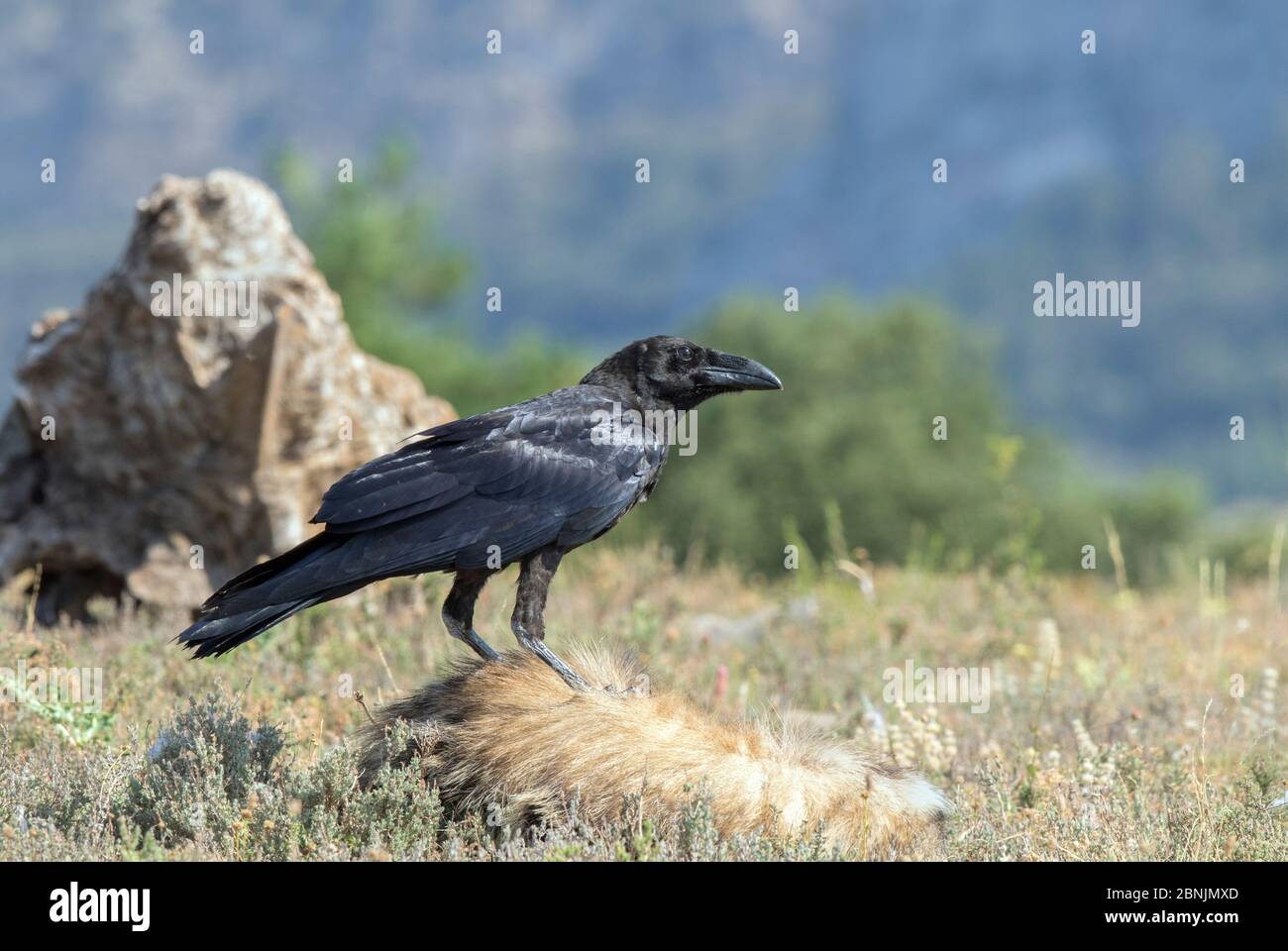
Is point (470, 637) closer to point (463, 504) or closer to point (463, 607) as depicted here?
point (463, 607)

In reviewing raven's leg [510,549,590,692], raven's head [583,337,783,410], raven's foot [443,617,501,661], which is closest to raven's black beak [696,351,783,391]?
raven's head [583,337,783,410]

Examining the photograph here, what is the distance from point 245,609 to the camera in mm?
4691

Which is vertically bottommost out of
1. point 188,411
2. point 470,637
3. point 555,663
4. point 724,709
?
point 724,709

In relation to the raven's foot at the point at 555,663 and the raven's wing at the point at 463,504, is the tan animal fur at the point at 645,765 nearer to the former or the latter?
the raven's foot at the point at 555,663

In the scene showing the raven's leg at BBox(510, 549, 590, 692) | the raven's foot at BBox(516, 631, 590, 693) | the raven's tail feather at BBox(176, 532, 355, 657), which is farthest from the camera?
the raven's leg at BBox(510, 549, 590, 692)

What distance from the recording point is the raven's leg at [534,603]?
16.7 ft

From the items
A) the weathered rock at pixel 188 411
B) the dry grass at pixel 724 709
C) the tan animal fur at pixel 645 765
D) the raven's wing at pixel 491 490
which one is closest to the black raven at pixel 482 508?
the raven's wing at pixel 491 490

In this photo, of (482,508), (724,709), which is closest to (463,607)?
(482,508)

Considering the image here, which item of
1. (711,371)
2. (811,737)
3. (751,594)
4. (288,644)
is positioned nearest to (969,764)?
(811,737)

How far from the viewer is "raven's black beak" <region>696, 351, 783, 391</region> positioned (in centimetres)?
580

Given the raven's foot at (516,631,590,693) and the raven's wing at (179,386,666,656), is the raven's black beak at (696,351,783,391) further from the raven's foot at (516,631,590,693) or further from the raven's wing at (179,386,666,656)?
the raven's foot at (516,631,590,693)

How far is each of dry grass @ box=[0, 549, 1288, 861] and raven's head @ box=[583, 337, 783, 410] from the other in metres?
1.04

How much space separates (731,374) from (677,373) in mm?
225

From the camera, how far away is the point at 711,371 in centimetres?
580
